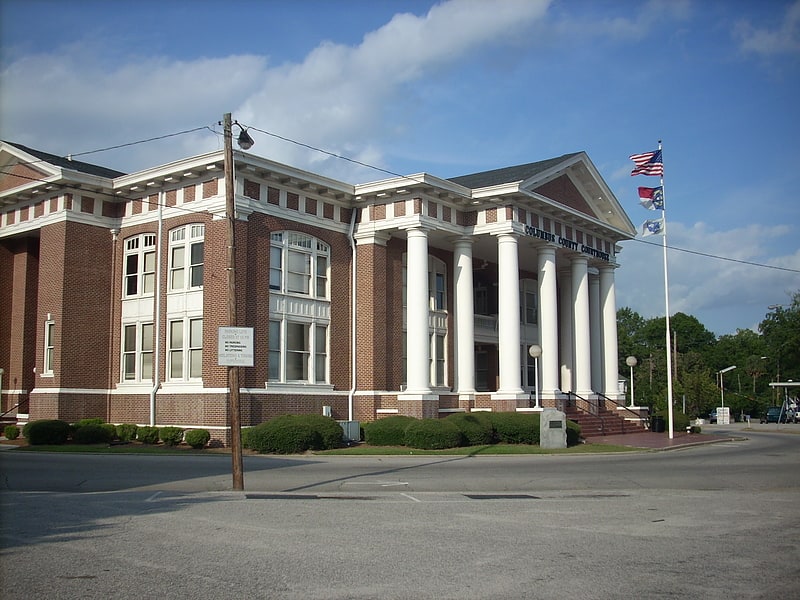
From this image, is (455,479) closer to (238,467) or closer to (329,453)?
(238,467)

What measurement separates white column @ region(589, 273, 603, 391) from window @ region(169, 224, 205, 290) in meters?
20.1

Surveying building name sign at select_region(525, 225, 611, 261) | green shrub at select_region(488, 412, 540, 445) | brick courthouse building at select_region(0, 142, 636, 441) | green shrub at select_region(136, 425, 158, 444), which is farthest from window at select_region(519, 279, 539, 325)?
green shrub at select_region(136, 425, 158, 444)

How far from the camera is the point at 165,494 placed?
16062 mm

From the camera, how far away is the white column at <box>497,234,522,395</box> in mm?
33000

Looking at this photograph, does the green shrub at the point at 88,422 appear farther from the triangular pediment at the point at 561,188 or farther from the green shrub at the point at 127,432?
the triangular pediment at the point at 561,188

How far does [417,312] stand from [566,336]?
12479 millimetres

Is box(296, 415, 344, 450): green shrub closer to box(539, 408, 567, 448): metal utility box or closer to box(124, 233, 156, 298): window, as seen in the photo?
box(539, 408, 567, 448): metal utility box

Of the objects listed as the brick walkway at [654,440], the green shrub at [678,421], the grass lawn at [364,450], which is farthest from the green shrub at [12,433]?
the green shrub at [678,421]

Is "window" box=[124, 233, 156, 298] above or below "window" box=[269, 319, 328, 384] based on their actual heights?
above

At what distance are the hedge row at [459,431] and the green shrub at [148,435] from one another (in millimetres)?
7256

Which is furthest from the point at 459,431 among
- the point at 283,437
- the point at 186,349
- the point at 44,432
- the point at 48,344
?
the point at 48,344

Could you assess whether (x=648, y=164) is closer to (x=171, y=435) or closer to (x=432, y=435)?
(x=432, y=435)

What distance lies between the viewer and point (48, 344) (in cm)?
3097

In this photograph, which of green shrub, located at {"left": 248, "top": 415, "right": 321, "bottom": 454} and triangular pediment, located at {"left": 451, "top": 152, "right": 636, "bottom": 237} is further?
triangular pediment, located at {"left": 451, "top": 152, "right": 636, "bottom": 237}
